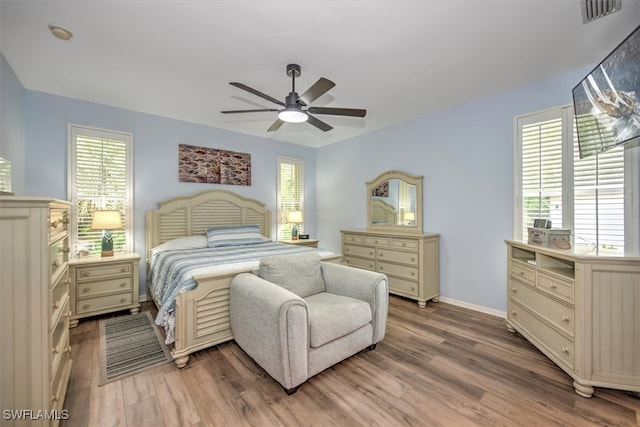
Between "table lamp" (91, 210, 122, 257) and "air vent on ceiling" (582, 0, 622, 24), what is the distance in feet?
15.6

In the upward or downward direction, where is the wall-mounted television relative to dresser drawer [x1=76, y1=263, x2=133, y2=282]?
upward

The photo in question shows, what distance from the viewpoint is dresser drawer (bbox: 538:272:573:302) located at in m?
2.03

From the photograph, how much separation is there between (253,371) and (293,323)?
2.37 ft

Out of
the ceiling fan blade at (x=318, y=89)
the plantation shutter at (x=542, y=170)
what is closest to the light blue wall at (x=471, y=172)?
the plantation shutter at (x=542, y=170)

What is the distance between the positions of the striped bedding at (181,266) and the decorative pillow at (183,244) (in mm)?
111

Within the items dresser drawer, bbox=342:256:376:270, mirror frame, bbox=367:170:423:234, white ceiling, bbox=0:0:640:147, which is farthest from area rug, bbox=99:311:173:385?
mirror frame, bbox=367:170:423:234

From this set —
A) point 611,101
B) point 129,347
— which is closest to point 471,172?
point 611,101

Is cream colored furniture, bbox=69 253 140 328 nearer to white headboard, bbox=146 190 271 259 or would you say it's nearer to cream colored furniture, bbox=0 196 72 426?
white headboard, bbox=146 190 271 259

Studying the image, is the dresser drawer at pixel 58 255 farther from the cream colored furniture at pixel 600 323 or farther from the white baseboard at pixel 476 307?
the white baseboard at pixel 476 307

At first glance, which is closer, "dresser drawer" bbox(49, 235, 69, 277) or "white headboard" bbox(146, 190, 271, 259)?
"dresser drawer" bbox(49, 235, 69, 277)

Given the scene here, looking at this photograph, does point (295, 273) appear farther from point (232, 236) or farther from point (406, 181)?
point (406, 181)

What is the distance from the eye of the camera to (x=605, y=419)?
1657 millimetres

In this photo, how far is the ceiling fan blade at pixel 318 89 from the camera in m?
2.11

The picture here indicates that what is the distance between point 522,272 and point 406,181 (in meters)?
1.96
